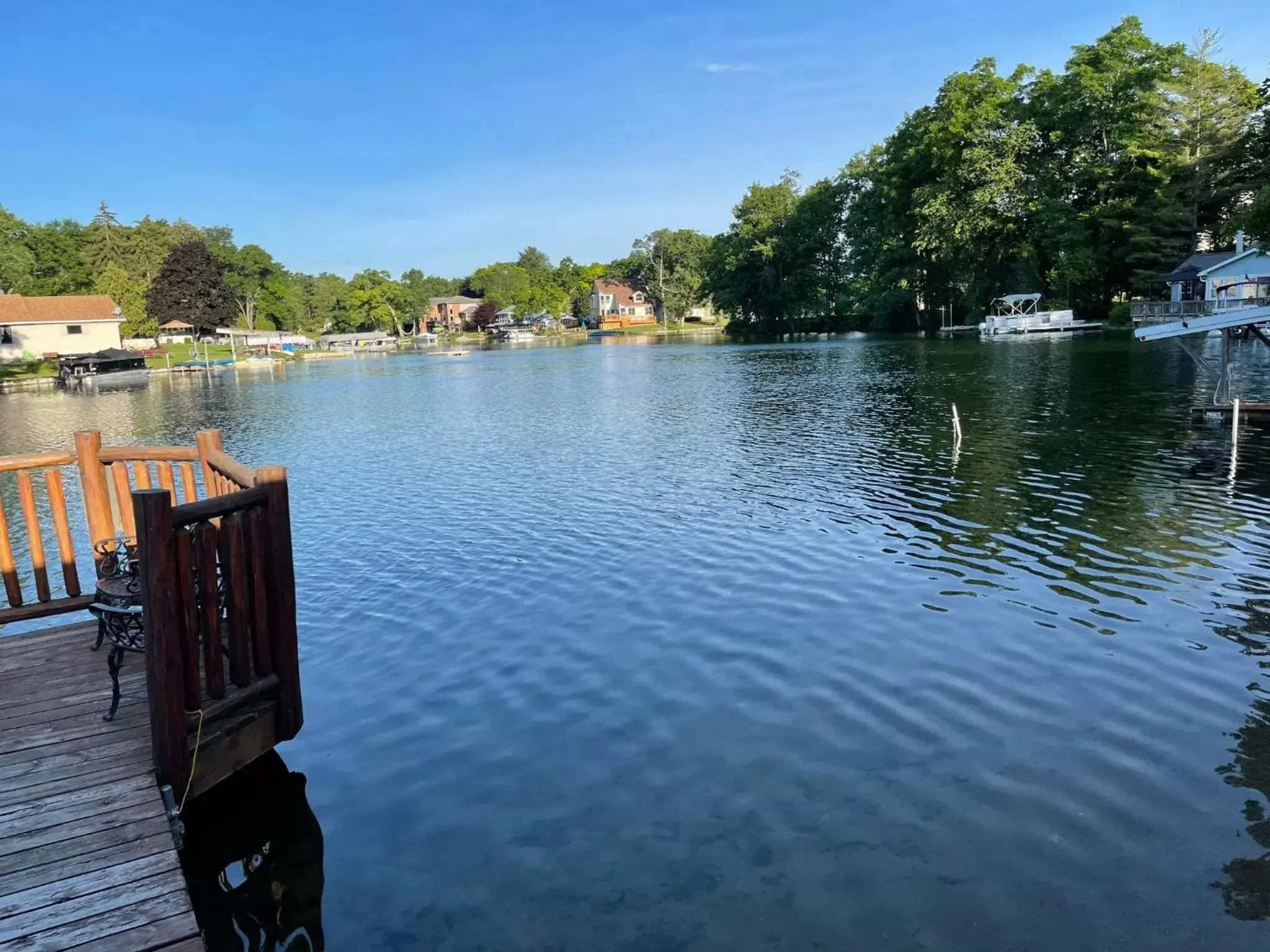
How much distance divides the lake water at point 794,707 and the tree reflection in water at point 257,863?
65 mm

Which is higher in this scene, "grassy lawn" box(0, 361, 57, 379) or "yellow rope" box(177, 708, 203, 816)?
"grassy lawn" box(0, 361, 57, 379)

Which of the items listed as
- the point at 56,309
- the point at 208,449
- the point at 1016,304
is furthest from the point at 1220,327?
the point at 56,309

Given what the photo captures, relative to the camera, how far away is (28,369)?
6681cm

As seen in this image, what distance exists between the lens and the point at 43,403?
1812 inches

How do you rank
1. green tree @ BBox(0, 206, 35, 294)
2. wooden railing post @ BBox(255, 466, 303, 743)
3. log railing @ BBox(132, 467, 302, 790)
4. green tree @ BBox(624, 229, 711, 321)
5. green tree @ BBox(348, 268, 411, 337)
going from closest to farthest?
log railing @ BBox(132, 467, 302, 790), wooden railing post @ BBox(255, 466, 303, 743), green tree @ BBox(0, 206, 35, 294), green tree @ BBox(624, 229, 711, 321), green tree @ BBox(348, 268, 411, 337)

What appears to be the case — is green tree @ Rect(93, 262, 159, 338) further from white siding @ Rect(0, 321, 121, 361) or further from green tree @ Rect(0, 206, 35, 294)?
white siding @ Rect(0, 321, 121, 361)

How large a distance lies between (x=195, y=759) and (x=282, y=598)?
1.17m

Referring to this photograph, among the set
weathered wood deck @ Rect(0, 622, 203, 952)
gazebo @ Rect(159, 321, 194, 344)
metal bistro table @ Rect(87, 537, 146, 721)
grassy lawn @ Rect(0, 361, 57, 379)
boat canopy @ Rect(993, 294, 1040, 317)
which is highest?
gazebo @ Rect(159, 321, 194, 344)

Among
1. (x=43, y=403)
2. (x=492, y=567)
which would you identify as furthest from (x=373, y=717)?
(x=43, y=403)

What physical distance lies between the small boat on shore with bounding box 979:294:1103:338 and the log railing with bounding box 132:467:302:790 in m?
64.8

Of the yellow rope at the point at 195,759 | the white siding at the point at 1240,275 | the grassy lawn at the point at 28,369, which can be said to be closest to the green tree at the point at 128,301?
the grassy lawn at the point at 28,369

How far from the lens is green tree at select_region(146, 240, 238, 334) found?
8762 cm

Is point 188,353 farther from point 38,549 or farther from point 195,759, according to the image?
point 195,759

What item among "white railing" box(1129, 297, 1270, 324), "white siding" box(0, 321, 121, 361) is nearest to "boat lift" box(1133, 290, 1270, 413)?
"white railing" box(1129, 297, 1270, 324)
